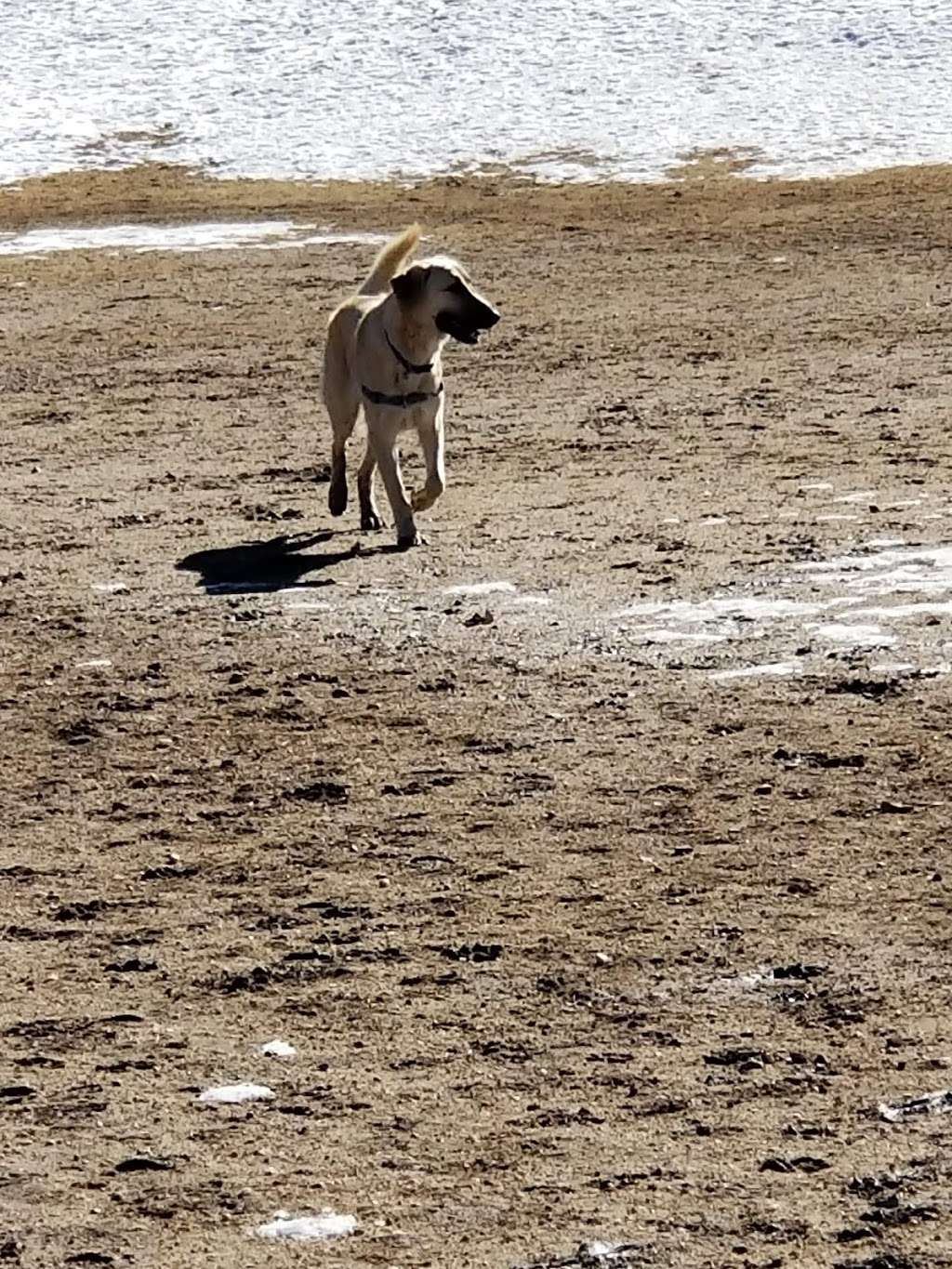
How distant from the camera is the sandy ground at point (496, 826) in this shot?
5.00 m

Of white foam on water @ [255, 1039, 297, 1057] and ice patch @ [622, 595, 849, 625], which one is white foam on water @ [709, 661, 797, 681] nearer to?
ice patch @ [622, 595, 849, 625]

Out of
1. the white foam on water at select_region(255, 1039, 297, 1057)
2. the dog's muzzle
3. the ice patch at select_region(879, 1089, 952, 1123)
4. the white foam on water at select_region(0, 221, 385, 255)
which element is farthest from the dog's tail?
the white foam on water at select_region(0, 221, 385, 255)

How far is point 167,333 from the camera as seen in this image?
19188mm

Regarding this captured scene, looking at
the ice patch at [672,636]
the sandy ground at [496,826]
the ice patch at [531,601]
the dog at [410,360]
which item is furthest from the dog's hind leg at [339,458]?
the ice patch at [672,636]

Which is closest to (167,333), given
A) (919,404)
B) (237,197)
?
(919,404)

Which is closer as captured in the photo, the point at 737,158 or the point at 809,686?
the point at 809,686

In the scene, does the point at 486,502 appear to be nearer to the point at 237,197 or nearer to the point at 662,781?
the point at 662,781

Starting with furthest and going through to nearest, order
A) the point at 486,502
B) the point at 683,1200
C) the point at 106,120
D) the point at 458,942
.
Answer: the point at 106,120 < the point at 486,502 < the point at 458,942 < the point at 683,1200

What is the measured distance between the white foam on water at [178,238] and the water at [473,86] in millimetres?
4469

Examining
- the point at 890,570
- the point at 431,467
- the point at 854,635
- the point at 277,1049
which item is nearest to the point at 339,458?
the point at 431,467

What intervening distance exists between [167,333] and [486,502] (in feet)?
23.4

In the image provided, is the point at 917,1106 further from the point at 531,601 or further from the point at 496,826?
the point at 531,601

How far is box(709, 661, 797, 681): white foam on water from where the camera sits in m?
8.95

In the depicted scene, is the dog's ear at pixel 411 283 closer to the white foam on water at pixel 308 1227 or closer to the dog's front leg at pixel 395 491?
the dog's front leg at pixel 395 491
